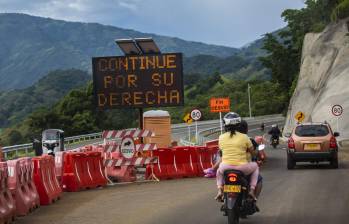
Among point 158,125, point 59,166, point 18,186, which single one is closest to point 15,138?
point 158,125

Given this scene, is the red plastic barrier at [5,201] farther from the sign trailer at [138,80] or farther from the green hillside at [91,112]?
the green hillside at [91,112]

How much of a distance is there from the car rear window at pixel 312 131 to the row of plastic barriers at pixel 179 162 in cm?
365

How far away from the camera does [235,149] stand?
33.7ft

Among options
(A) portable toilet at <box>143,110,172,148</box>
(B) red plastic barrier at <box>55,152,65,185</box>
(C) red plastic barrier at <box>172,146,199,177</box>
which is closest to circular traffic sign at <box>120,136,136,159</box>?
(C) red plastic barrier at <box>172,146,199,177</box>

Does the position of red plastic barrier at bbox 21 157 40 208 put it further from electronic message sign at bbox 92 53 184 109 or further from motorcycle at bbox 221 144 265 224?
electronic message sign at bbox 92 53 184 109

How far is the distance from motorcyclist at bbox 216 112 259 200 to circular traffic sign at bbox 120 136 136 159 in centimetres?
1046

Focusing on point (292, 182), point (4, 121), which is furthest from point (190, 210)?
point (4, 121)

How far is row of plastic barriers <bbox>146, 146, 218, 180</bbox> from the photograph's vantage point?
808 inches

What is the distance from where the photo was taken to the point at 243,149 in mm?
10297

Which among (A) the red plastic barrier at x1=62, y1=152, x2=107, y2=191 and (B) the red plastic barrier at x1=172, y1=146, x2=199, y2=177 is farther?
(B) the red plastic barrier at x1=172, y1=146, x2=199, y2=177

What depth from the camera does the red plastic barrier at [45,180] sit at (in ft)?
48.1

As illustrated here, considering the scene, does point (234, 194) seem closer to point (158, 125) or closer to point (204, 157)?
point (204, 157)

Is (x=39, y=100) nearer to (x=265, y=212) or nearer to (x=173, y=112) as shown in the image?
(x=173, y=112)

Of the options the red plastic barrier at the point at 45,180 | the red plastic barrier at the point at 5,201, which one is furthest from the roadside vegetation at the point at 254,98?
the red plastic barrier at the point at 5,201
